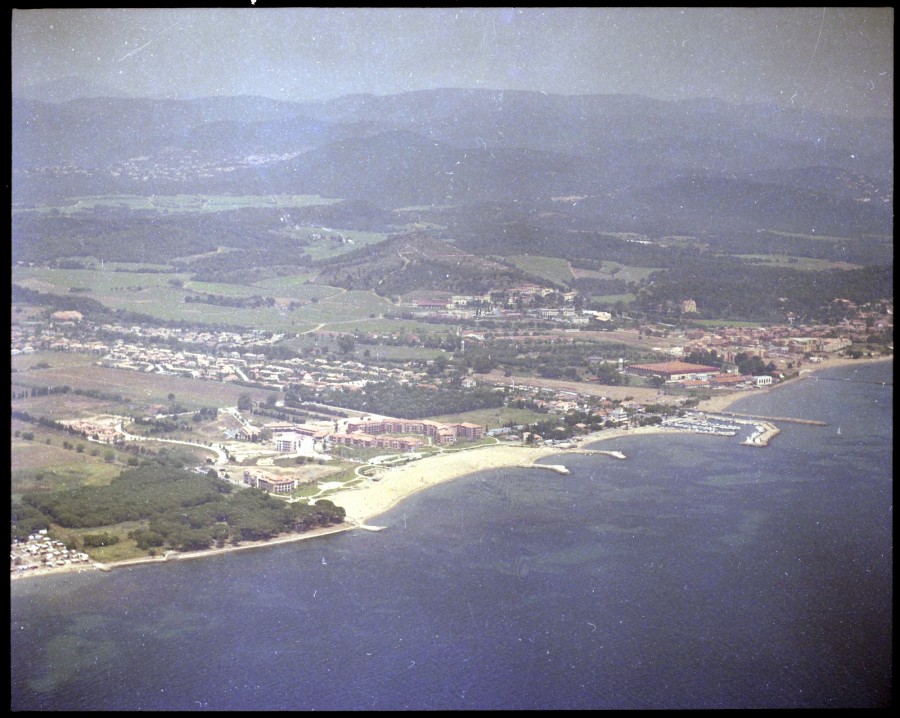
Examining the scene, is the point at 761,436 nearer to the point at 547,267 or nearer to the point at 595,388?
the point at 595,388

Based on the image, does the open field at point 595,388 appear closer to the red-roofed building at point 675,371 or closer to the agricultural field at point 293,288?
the red-roofed building at point 675,371

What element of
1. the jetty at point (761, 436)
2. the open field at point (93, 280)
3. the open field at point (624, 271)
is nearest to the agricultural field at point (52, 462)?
the open field at point (93, 280)

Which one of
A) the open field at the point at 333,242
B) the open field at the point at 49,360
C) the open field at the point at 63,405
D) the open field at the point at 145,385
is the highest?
the open field at the point at 333,242

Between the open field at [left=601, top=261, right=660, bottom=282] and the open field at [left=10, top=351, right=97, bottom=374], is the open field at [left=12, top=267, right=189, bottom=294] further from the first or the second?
the open field at [left=601, top=261, right=660, bottom=282]

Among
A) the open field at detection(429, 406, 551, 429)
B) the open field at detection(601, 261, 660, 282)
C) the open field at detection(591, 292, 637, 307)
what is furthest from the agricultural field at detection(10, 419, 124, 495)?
the open field at detection(601, 261, 660, 282)

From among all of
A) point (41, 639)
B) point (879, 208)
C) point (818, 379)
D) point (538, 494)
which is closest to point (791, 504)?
point (818, 379)
